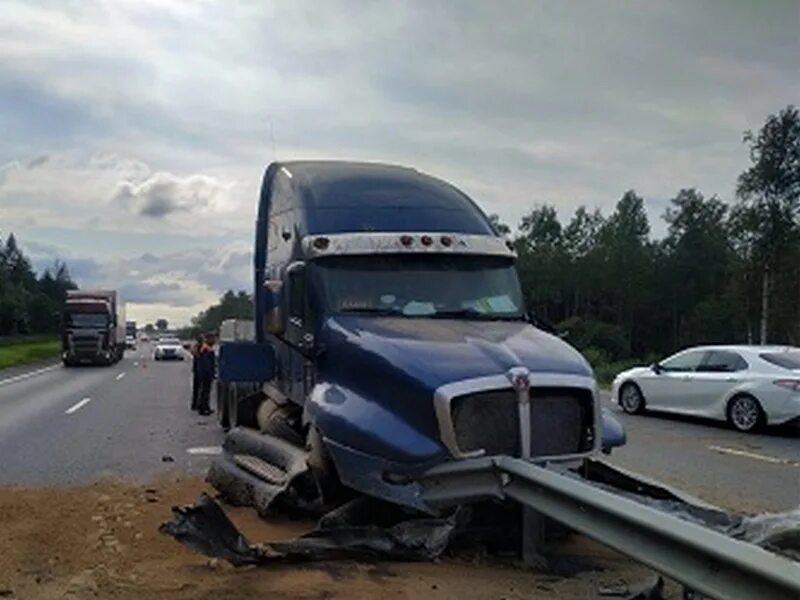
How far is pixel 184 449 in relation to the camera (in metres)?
13.4

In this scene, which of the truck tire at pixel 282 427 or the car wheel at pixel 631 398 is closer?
the truck tire at pixel 282 427

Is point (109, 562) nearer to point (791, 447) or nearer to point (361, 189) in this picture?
point (361, 189)

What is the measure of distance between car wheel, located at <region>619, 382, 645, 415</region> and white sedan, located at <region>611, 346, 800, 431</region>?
22 millimetres

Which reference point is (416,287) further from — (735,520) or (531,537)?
(735,520)

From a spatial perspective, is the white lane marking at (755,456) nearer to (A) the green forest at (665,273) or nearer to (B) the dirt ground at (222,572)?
(B) the dirt ground at (222,572)

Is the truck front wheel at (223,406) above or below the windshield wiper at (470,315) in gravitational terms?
below

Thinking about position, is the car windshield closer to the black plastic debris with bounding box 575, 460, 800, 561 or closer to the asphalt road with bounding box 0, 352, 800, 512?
the asphalt road with bounding box 0, 352, 800, 512

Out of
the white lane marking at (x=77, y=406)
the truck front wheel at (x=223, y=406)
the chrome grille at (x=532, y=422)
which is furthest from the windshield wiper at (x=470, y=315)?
the white lane marking at (x=77, y=406)

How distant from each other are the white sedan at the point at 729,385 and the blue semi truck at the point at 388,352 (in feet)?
27.1

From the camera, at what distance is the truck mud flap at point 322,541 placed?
20.3ft

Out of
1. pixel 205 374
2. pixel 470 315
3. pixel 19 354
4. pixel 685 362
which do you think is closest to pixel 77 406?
pixel 205 374

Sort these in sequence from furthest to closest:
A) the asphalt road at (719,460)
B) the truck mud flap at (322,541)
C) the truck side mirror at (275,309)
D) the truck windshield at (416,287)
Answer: the asphalt road at (719,460) → the truck side mirror at (275,309) → the truck windshield at (416,287) → the truck mud flap at (322,541)

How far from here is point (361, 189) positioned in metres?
9.39

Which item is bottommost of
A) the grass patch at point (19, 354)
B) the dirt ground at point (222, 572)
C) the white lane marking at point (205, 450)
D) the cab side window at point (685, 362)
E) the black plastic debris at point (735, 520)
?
the grass patch at point (19, 354)
